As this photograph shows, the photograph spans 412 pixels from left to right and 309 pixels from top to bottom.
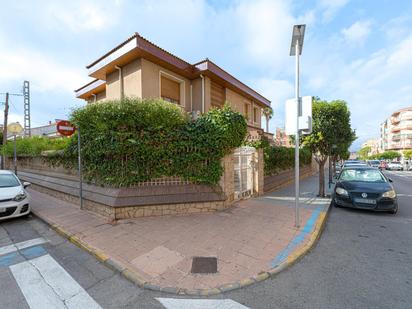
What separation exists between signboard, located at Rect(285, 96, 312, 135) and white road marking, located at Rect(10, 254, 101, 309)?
184 inches

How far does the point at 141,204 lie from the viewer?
5.30 m

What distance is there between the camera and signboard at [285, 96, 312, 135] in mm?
4419

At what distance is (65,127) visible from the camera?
5.48 metres

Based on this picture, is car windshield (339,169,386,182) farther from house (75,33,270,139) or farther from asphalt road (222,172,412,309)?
house (75,33,270,139)

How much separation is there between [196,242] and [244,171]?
4.32m

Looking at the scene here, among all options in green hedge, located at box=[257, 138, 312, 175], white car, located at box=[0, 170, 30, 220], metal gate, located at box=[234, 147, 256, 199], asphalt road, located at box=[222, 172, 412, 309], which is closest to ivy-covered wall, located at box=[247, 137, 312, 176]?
green hedge, located at box=[257, 138, 312, 175]

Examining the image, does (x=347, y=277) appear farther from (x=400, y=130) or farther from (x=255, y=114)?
(x=400, y=130)

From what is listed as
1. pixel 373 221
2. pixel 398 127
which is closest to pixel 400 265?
pixel 373 221

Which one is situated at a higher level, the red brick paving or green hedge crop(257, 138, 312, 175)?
green hedge crop(257, 138, 312, 175)

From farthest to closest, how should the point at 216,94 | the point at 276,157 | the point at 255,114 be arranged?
the point at 255,114 → the point at 216,94 → the point at 276,157

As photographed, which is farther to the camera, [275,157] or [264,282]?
[275,157]

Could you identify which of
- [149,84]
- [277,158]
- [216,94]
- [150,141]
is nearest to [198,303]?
[150,141]

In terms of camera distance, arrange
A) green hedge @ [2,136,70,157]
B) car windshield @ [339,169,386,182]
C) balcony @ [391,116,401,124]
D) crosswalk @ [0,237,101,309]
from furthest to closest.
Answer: balcony @ [391,116,401,124], green hedge @ [2,136,70,157], car windshield @ [339,169,386,182], crosswalk @ [0,237,101,309]

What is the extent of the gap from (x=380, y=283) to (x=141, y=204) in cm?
491
